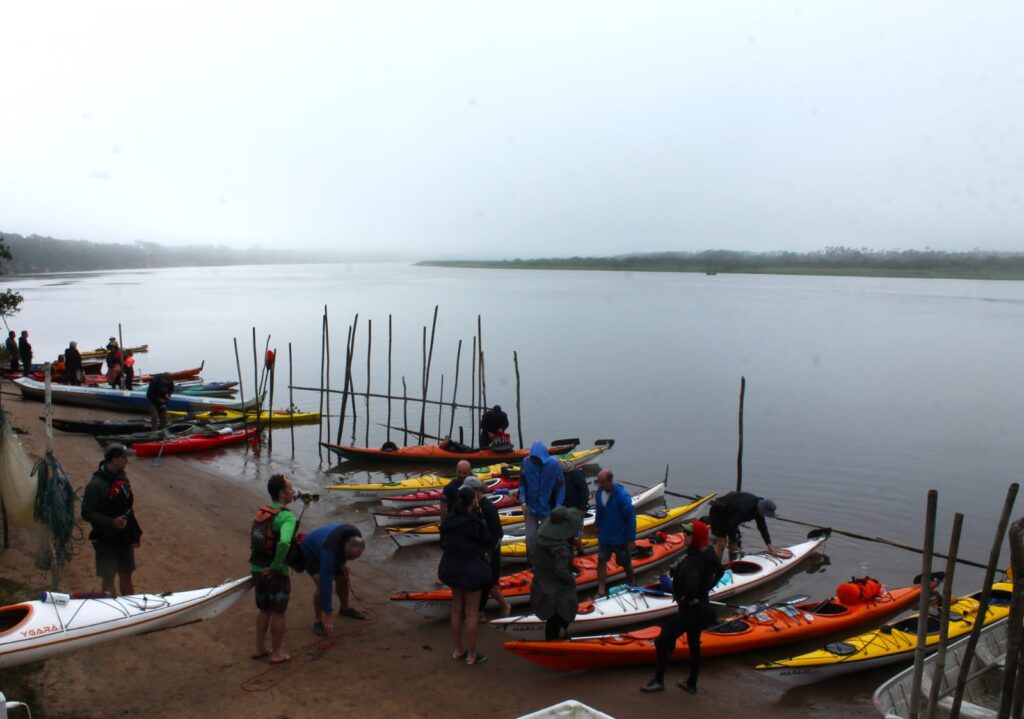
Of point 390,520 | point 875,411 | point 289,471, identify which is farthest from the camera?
point 875,411

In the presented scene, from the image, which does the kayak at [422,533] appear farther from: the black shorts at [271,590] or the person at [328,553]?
the black shorts at [271,590]

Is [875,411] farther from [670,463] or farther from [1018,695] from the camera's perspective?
[1018,695]

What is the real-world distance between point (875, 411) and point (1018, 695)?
23225 mm

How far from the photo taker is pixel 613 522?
28.2ft

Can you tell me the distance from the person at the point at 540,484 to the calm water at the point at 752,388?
4.74 m

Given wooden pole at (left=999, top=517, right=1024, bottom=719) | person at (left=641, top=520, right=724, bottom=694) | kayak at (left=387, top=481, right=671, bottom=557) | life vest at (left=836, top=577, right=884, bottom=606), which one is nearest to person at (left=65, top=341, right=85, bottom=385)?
kayak at (left=387, top=481, right=671, bottom=557)

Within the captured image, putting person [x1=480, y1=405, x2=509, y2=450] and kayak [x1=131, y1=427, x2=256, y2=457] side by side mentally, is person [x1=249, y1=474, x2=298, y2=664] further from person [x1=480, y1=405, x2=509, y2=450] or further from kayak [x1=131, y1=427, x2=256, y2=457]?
kayak [x1=131, y1=427, x2=256, y2=457]

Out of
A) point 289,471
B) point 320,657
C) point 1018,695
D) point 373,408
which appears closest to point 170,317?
point 373,408

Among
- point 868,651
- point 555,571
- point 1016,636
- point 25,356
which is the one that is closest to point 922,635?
point 1016,636

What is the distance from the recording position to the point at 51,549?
6.92m

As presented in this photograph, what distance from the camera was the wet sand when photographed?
237 inches

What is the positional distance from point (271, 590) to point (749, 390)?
27.1 m

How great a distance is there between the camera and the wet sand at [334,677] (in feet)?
19.8

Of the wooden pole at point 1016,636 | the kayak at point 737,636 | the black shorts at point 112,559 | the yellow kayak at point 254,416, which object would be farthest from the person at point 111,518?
the yellow kayak at point 254,416
